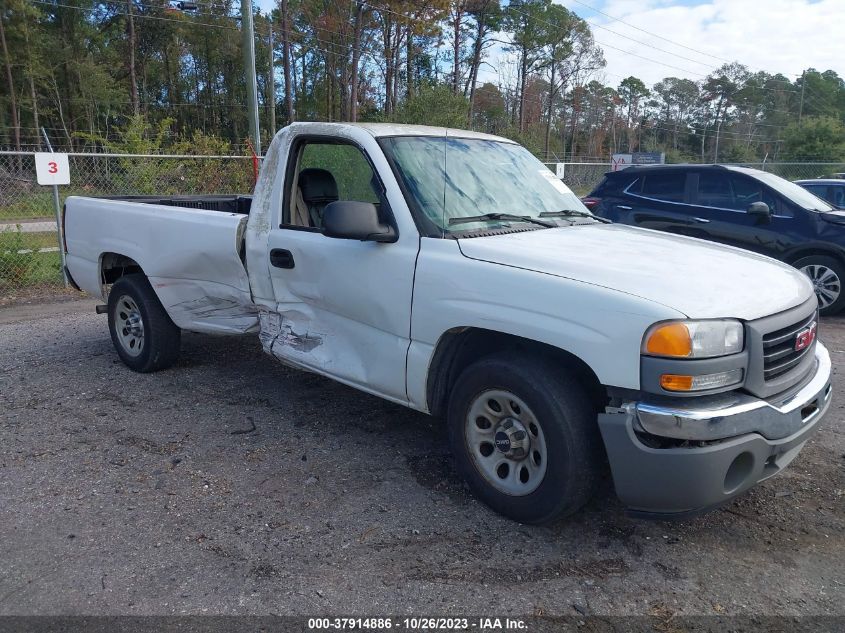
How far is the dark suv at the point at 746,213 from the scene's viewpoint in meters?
8.06

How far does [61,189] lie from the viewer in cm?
1366

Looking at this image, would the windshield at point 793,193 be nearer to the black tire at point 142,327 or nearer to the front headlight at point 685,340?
the front headlight at point 685,340

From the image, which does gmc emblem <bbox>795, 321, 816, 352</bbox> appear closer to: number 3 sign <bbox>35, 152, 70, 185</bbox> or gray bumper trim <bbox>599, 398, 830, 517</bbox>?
gray bumper trim <bbox>599, 398, 830, 517</bbox>

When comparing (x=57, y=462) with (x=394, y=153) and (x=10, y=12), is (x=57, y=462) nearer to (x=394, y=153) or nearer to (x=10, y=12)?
(x=394, y=153)

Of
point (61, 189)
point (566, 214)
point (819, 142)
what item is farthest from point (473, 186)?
point (819, 142)

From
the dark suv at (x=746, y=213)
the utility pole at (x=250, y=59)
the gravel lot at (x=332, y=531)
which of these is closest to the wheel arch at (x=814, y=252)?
the dark suv at (x=746, y=213)

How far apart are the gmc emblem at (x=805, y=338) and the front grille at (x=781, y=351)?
0.02 metres

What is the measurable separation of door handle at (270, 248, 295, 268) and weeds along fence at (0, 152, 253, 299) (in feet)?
21.7

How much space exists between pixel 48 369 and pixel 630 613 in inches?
208

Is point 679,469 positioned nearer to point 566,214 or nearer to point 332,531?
point 332,531

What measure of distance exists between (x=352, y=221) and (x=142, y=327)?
2941mm

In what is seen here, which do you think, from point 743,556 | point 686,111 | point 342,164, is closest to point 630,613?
point 743,556

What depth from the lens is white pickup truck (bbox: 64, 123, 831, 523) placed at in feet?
8.95

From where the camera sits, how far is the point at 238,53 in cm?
5622
